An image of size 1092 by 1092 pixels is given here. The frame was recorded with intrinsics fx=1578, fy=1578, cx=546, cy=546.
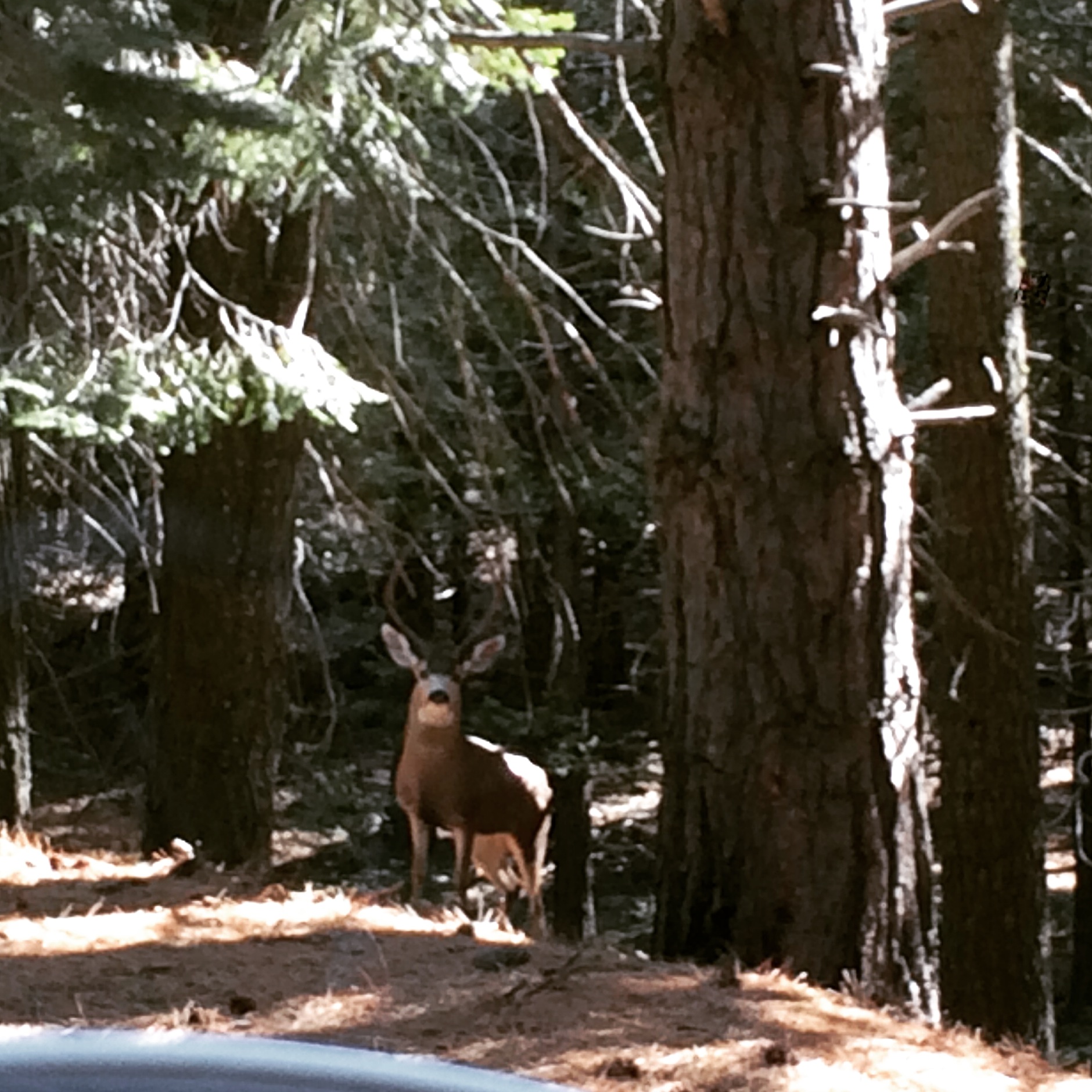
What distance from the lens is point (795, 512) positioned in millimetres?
4883

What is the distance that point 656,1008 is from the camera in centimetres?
417

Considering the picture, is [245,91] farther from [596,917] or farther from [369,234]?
[596,917]

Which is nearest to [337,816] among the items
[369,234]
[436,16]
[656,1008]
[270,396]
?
[369,234]

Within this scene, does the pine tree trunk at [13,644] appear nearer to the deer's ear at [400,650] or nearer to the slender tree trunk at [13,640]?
the slender tree trunk at [13,640]

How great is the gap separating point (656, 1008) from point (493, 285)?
6567mm

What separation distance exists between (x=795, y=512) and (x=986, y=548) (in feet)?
11.9

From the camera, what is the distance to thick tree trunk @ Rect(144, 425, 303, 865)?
7.41m

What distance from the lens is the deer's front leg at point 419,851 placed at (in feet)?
20.2

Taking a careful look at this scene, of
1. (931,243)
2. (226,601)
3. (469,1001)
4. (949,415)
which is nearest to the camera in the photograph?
(469,1001)

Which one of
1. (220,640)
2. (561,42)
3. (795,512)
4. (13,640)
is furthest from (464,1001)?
(13,640)

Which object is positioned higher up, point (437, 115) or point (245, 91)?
point (437, 115)

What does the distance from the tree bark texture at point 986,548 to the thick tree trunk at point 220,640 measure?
3.37m

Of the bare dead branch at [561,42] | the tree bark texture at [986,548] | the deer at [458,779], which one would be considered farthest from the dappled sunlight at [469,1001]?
the tree bark texture at [986,548]

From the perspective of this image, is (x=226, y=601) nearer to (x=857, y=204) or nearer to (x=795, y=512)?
(x=795, y=512)
